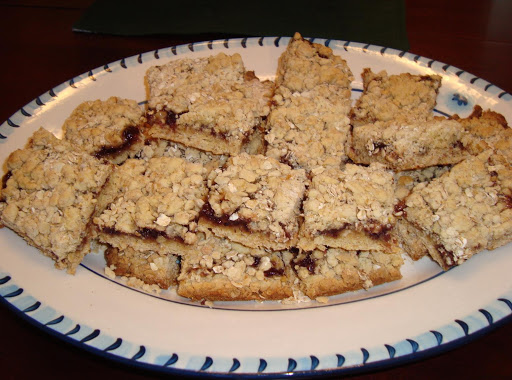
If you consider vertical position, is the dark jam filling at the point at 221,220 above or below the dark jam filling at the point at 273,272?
above

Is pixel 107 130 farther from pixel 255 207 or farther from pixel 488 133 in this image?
pixel 488 133

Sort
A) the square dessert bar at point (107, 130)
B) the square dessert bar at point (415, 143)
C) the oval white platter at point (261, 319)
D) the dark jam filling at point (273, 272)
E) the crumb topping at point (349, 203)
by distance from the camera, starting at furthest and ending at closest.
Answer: the square dessert bar at point (107, 130) → the square dessert bar at point (415, 143) → the dark jam filling at point (273, 272) → the crumb topping at point (349, 203) → the oval white platter at point (261, 319)

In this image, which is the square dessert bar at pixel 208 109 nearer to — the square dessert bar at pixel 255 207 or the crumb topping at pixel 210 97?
the crumb topping at pixel 210 97

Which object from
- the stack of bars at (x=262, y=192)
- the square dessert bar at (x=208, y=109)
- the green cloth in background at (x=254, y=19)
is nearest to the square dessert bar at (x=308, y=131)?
the stack of bars at (x=262, y=192)

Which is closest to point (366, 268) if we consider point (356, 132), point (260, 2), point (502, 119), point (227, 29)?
point (356, 132)

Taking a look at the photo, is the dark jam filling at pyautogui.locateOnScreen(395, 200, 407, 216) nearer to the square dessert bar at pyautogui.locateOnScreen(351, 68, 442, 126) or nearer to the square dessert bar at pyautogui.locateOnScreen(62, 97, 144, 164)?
the square dessert bar at pyautogui.locateOnScreen(351, 68, 442, 126)

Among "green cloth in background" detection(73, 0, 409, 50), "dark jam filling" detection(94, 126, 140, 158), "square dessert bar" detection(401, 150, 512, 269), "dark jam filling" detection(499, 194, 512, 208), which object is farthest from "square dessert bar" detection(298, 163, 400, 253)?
"green cloth in background" detection(73, 0, 409, 50)

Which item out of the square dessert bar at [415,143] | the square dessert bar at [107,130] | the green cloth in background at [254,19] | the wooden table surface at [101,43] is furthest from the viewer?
the green cloth in background at [254,19]
